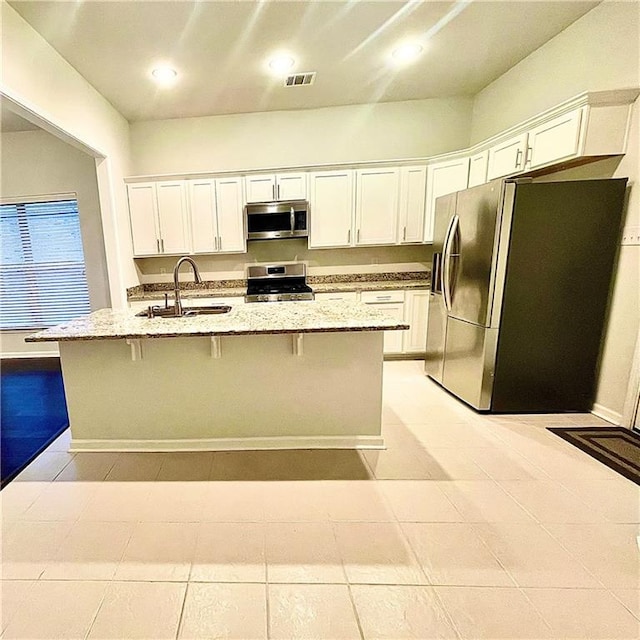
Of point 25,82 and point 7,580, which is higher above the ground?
point 25,82

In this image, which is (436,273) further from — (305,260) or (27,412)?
(27,412)

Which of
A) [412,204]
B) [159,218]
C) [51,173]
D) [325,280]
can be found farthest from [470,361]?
[51,173]

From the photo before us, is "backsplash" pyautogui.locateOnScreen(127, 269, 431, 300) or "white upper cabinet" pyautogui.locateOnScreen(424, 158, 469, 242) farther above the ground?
"white upper cabinet" pyautogui.locateOnScreen(424, 158, 469, 242)

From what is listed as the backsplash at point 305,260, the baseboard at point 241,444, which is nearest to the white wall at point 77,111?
the backsplash at point 305,260

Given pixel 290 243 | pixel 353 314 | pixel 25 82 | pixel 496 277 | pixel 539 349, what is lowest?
pixel 539 349

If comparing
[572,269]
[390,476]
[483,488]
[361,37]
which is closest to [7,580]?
[390,476]

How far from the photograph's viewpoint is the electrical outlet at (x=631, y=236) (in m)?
2.29

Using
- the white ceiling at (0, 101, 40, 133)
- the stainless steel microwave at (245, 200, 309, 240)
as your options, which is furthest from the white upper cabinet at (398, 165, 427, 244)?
the white ceiling at (0, 101, 40, 133)

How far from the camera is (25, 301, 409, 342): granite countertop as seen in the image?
1731 mm

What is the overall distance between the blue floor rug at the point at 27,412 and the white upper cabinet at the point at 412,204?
3.78 meters

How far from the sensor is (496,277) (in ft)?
8.07

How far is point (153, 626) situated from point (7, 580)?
2.27ft

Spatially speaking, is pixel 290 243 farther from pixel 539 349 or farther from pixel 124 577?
pixel 124 577

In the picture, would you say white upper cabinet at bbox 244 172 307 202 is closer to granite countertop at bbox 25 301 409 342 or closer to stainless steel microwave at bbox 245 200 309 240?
stainless steel microwave at bbox 245 200 309 240
